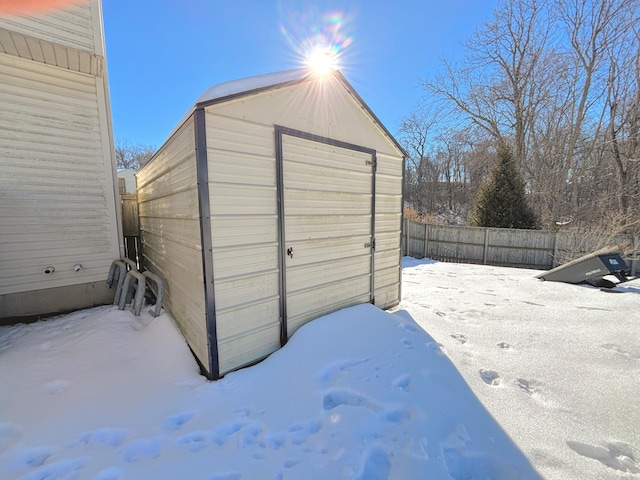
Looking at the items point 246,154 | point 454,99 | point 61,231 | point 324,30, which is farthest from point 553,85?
point 61,231

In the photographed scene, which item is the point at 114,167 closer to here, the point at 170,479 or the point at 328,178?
the point at 328,178

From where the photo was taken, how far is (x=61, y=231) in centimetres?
430

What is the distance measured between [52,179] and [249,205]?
3825mm

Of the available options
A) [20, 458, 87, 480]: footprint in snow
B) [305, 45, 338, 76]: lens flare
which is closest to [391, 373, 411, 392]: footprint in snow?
[20, 458, 87, 480]: footprint in snow

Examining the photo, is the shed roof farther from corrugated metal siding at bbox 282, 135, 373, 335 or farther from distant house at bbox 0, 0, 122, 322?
distant house at bbox 0, 0, 122, 322

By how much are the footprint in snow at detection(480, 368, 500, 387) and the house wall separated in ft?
7.09

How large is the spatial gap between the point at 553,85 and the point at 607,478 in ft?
55.5

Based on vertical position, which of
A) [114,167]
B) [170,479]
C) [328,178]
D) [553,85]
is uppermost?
[553,85]

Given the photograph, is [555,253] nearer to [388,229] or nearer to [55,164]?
[388,229]

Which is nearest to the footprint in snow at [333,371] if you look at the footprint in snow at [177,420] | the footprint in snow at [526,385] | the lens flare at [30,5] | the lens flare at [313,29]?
the footprint in snow at [177,420]

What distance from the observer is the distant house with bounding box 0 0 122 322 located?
12.8 feet

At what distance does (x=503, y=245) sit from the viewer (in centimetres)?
921

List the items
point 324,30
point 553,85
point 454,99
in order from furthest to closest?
point 454,99 < point 553,85 < point 324,30

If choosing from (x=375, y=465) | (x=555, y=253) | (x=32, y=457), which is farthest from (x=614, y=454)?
(x=555, y=253)
